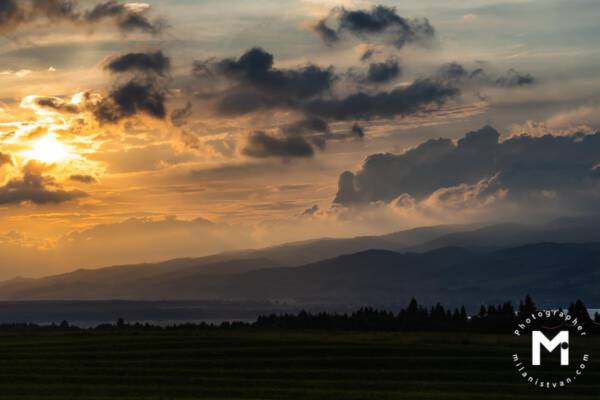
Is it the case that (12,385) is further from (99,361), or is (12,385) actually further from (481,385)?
(481,385)

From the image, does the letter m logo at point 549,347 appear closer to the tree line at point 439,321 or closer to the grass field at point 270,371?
the grass field at point 270,371

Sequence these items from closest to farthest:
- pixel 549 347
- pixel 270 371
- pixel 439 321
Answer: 1. pixel 270 371
2. pixel 549 347
3. pixel 439 321

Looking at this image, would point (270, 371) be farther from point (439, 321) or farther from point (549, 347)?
point (439, 321)

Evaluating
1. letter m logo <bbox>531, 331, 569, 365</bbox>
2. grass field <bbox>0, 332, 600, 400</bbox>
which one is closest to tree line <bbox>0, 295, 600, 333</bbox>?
letter m logo <bbox>531, 331, 569, 365</bbox>

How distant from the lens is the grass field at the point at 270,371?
229ft

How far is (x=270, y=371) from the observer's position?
287ft

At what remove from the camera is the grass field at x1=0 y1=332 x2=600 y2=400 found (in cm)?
6988

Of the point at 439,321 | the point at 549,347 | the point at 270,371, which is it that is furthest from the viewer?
the point at 439,321

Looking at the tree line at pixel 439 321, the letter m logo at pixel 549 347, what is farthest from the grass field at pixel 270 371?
the tree line at pixel 439 321

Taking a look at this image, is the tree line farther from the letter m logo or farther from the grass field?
the grass field

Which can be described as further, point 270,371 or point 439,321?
point 439,321

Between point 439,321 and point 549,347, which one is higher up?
point 439,321

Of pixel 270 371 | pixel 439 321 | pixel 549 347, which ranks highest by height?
pixel 439 321

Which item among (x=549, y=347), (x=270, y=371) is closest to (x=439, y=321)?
(x=549, y=347)
